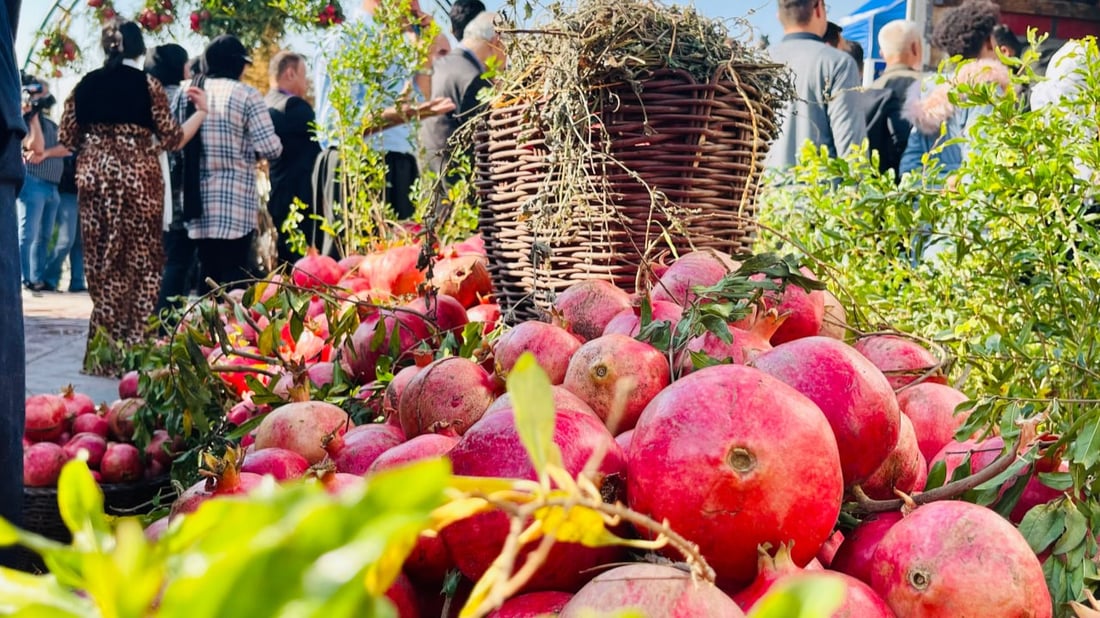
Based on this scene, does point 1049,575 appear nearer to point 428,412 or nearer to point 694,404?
point 694,404

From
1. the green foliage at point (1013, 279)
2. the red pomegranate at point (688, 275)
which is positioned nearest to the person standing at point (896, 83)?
the green foliage at point (1013, 279)

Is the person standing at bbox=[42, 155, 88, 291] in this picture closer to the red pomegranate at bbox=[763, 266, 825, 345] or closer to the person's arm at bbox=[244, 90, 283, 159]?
the person's arm at bbox=[244, 90, 283, 159]

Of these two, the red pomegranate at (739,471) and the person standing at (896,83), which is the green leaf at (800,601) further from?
the person standing at (896,83)

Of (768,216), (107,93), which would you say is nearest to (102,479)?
(768,216)

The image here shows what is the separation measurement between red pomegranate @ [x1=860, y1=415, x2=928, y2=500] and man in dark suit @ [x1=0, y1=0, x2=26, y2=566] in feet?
6.56

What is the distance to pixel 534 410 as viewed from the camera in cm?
35

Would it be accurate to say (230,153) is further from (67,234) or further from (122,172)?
(67,234)

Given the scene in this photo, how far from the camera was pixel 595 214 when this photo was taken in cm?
204

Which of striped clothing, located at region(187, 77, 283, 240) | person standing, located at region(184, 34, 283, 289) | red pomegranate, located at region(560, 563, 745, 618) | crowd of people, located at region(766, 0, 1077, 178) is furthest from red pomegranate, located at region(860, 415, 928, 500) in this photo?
striped clothing, located at region(187, 77, 283, 240)

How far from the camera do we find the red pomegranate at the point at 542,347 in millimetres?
1437

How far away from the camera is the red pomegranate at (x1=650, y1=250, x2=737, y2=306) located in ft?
5.20

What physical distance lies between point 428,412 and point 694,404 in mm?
586

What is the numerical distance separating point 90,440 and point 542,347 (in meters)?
2.12

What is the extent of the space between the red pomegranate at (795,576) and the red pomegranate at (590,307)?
2.55 ft
